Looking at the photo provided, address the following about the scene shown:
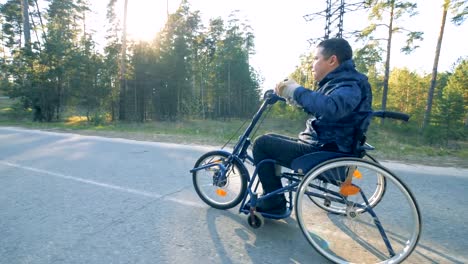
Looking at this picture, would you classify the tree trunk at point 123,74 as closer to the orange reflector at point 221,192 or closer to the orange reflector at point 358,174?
the orange reflector at point 221,192

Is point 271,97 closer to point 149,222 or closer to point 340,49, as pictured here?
point 340,49

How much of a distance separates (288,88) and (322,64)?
0.35 metres

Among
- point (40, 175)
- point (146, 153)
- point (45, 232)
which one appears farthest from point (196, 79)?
point (45, 232)

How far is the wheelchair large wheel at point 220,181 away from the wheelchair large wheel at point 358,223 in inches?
29.1

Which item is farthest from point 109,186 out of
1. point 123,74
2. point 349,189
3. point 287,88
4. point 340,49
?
point 123,74

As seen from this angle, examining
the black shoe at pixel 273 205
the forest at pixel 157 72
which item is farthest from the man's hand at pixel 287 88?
the forest at pixel 157 72

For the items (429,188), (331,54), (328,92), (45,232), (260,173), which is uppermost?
(331,54)

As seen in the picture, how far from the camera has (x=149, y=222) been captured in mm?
2611

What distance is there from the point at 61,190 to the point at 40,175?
1.14m

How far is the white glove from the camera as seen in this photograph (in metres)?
2.04

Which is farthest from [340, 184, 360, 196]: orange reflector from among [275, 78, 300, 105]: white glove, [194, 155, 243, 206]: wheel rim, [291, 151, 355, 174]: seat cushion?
[194, 155, 243, 206]: wheel rim

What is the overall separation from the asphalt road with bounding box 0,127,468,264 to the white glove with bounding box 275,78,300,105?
125cm

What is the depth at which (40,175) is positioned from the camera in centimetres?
434

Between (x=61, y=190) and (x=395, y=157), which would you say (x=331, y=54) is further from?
(x=395, y=157)
